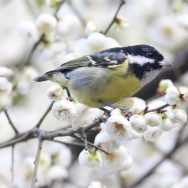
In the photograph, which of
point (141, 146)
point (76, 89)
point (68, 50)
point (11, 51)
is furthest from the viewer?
point (11, 51)

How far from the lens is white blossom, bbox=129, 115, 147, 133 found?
1134 millimetres

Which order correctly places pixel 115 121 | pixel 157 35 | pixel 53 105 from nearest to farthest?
pixel 115 121, pixel 53 105, pixel 157 35

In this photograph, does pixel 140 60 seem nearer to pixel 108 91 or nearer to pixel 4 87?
pixel 108 91

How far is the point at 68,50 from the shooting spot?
5.56 ft

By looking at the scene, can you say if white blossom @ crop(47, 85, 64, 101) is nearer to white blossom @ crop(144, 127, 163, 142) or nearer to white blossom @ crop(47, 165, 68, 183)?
white blossom @ crop(144, 127, 163, 142)

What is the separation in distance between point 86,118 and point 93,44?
0.25m

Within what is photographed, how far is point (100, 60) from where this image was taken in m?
1.42

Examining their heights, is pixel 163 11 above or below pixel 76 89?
below

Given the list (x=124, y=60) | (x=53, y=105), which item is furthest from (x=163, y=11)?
(x=53, y=105)

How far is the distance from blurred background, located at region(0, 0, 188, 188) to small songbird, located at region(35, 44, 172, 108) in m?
0.06

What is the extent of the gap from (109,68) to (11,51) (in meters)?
1.77

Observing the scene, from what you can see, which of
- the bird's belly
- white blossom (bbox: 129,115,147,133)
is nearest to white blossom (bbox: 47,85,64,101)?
the bird's belly

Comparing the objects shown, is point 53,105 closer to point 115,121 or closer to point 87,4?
point 115,121

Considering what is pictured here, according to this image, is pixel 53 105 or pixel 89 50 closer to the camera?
pixel 53 105
